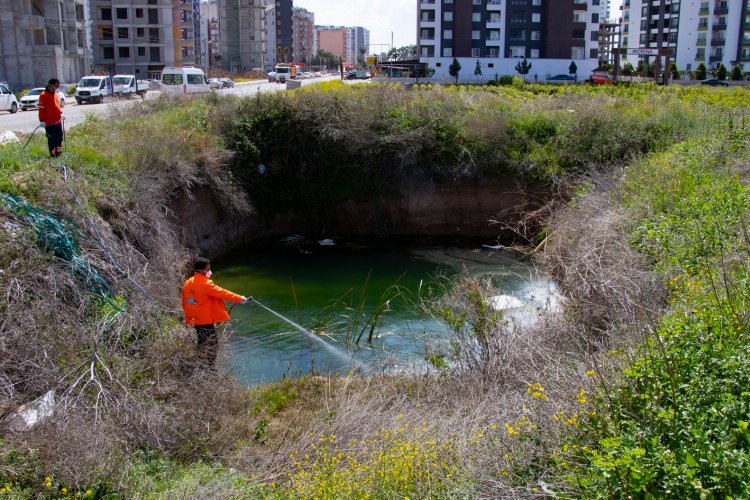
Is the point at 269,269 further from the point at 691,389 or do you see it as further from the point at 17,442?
the point at 691,389

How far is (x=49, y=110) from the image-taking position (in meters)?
14.3

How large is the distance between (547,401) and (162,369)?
16.3 feet

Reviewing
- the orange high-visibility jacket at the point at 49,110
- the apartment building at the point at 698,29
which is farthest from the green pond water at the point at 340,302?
the apartment building at the point at 698,29

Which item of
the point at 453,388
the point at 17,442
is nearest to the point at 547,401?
the point at 453,388

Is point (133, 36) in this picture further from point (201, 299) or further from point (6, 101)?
point (201, 299)

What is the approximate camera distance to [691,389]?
5379 millimetres

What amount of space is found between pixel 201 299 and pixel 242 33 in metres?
127

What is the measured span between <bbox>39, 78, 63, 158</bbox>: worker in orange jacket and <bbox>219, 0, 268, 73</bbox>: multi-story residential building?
11775cm

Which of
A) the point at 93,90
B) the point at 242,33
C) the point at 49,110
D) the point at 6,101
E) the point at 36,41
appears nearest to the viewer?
the point at 49,110

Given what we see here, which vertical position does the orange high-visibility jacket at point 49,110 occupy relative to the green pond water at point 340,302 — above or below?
above

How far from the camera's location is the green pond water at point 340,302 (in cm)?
1286

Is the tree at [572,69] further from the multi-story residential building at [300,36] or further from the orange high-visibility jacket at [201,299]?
the multi-story residential building at [300,36]

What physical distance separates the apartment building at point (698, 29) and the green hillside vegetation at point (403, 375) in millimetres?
77647

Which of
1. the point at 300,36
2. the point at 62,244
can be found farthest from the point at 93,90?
the point at 300,36
